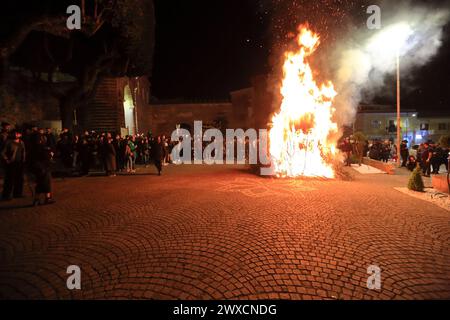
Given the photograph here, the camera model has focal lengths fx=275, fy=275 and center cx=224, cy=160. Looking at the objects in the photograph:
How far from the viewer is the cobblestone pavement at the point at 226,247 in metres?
3.62

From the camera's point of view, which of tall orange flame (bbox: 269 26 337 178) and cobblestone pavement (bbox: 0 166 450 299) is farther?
tall orange flame (bbox: 269 26 337 178)

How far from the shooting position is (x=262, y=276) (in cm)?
389

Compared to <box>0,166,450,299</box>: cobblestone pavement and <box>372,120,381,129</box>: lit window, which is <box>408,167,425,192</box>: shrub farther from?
<box>372,120,381,129</box>: lit window

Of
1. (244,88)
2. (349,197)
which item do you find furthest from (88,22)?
(244,88)

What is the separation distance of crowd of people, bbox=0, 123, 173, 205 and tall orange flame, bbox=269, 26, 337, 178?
6684 mm

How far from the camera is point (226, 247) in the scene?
4820mm

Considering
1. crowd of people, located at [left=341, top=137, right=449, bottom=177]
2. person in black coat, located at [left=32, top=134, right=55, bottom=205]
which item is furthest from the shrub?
person in black coat, located at [left=32, top=134, right=55, bottom=205]

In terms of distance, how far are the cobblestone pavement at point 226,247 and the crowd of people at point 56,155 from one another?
0.90 metres

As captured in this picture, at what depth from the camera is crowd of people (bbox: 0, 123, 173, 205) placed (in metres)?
7.79

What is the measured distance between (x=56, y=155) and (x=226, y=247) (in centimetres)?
1192

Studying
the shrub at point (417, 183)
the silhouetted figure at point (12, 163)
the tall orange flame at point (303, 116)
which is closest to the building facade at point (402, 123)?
the tall orange flame at point (303, 116)

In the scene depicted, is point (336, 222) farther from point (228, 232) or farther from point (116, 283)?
point (116, 283)

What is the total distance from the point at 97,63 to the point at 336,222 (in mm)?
A: 15405

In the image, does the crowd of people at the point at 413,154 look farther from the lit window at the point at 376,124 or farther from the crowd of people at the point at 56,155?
the lit window at the point at 376,124
